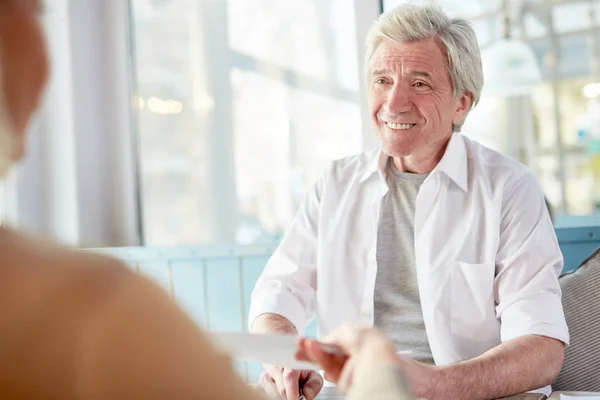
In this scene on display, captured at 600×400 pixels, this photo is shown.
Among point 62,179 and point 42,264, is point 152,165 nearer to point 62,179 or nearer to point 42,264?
point 62,179

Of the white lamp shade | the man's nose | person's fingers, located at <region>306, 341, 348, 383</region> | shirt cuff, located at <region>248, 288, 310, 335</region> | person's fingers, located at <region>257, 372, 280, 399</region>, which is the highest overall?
the white lamp shade

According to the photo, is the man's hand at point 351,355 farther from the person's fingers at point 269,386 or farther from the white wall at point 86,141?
the white wall at point 86,141

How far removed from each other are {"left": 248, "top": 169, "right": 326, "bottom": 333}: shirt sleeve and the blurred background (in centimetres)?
73

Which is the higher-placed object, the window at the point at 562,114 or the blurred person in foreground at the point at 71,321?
the window at the point at 562,114

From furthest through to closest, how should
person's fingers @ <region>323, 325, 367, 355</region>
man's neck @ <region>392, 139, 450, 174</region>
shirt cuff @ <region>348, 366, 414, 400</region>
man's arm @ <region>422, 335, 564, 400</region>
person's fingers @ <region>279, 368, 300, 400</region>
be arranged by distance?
1. man's neck @ <region>392, 139, 450, 174</region>
2. person's fingers @ <region>279, 368, 300, 400</region>
3. man's arm @ <region>422, 335, 564, 400</region>
4. person's fingers @ <region>323, 325, 367, 355</region>
5. shirt cuff @ <region>348, 366, 414, 400</region>

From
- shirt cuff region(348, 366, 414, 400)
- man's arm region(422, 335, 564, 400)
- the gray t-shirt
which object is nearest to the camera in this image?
shirt cuff region(348, 366, 414, 400)

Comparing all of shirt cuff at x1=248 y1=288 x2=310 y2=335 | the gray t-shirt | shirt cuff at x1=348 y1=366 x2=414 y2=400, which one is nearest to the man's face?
the gray t-shirt

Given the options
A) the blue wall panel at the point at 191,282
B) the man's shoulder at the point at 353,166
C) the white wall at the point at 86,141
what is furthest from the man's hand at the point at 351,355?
the white wall at the point at 86,141

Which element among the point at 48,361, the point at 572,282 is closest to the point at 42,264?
the point at 48,361

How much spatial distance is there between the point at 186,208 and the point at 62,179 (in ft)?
1.59

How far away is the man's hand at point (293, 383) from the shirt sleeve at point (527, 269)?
40 cm

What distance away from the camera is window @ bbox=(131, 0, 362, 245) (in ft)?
8.95

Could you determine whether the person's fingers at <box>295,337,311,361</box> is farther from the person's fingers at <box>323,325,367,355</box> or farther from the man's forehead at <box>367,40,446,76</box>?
the man's forehead at <box>367,40,446,76</box>

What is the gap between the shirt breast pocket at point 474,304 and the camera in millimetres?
1661
